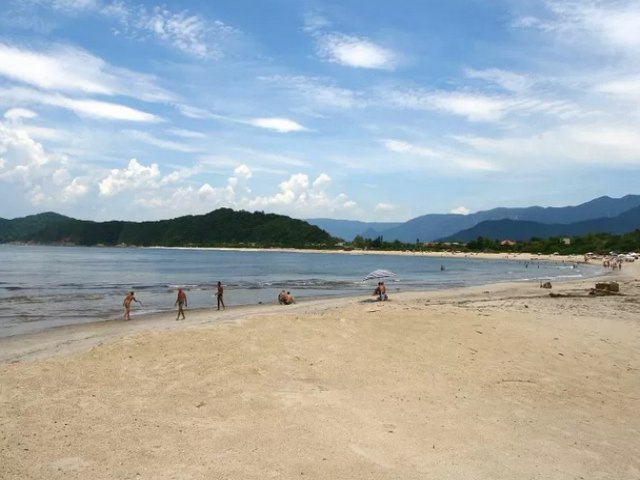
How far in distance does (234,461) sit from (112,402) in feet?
11.9

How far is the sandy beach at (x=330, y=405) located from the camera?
7.68m

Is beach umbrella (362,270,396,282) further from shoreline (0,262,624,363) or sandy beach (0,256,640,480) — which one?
sandy beach (0,256,640,480)

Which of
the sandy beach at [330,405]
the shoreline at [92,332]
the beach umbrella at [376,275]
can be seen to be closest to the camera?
the sandy beach at [330,405]

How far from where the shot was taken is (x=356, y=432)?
873 centimetres

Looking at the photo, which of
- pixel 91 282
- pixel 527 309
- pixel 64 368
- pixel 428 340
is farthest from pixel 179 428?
pixel 91 282

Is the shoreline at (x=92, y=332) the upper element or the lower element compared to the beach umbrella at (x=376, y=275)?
lower

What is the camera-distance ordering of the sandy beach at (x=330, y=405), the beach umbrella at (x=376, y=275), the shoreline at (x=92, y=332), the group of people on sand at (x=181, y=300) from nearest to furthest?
the sandy beach at (x=330, y=405)
the shoreline at (x=92, y=332)
the group of people on sand at (x=181, y=300)
the beach umbrella at (x=376, y=275)

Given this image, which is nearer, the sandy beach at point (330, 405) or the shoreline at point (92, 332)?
the sandy beach at point (330, 405)

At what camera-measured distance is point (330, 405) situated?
9867 millimetres

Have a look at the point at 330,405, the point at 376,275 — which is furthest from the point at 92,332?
the point at 376,275

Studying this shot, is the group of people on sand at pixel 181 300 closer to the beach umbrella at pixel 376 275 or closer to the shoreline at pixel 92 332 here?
the shoreline at pixel 92 332

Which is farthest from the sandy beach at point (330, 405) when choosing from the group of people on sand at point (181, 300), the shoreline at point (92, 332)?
the group of people on sand at point (181, 300)

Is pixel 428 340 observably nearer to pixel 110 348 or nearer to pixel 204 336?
pixel 204 336

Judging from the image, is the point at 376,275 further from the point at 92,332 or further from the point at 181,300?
the point at 92,332
